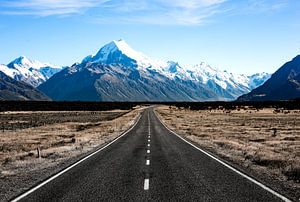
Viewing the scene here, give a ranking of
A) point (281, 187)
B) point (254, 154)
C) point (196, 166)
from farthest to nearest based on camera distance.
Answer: point (254, 154) → point (196, 166) → point (281, 187)

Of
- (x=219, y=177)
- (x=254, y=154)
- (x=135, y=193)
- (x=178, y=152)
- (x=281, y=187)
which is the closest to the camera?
(x=135, y=193)

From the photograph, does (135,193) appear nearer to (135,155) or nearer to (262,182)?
(262,182)

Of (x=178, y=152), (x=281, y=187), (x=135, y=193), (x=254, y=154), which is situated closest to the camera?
(x=135, y=193)

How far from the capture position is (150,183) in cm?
1465

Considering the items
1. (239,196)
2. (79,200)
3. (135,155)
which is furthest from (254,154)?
(79,200)

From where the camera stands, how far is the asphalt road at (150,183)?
12328mm

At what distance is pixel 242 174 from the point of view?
16.6 m

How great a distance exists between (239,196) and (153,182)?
3.58 meters

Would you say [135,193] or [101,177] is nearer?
[135,193]

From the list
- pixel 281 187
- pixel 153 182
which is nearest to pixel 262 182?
pixel 281 187

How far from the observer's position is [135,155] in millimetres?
23953

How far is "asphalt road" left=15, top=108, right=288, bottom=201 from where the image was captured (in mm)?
12328

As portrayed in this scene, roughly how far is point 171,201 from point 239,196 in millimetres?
2133

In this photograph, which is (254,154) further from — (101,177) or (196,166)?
(101,177)
